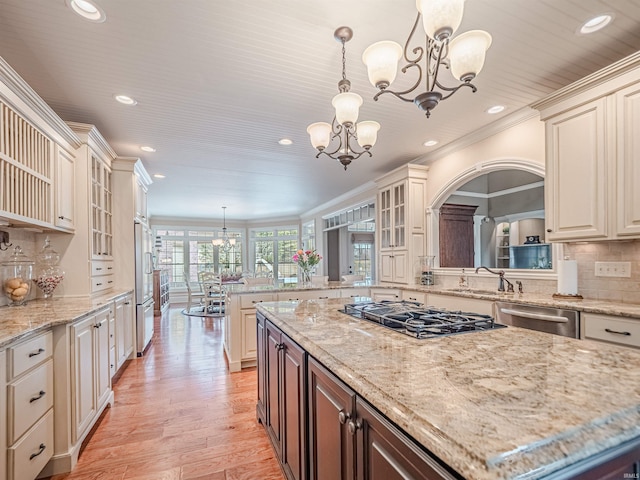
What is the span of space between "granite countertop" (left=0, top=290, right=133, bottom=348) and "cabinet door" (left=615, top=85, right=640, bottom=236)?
3.66 m

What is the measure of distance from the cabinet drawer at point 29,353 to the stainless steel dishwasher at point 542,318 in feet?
10.8

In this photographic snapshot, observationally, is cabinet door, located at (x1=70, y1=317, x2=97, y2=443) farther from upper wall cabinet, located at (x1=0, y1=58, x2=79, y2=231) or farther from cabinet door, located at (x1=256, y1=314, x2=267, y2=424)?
cabinet door, located at (x1=256, y1=314, x2=267, y2=424)

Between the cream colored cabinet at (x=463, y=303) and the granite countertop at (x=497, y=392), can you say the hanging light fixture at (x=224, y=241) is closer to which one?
the cream colored cabinet at (x=463, y=303)

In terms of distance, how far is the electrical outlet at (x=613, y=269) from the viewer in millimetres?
2455

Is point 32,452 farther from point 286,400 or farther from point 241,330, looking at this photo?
point 241,330

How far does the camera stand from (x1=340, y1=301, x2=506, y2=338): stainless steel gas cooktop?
4.59 feet

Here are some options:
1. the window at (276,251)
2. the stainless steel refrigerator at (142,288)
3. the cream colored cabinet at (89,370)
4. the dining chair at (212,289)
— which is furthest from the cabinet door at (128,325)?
the window at (276,251)

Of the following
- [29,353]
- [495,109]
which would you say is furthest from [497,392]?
[495,109]

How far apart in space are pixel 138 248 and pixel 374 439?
13.7 feet

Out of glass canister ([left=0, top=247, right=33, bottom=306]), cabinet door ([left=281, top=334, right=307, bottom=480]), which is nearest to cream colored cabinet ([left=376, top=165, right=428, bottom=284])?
cabinet door ([left=281, top=334, right=307, bottom=480])

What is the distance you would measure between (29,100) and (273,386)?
2553 millimetres

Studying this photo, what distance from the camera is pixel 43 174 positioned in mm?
2547

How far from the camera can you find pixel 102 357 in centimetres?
261

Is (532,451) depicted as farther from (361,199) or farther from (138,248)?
(361,199)
